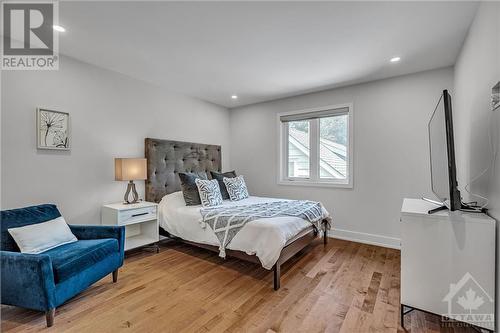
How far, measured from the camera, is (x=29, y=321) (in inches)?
71.7

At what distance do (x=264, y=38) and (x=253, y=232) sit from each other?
77.4 inches

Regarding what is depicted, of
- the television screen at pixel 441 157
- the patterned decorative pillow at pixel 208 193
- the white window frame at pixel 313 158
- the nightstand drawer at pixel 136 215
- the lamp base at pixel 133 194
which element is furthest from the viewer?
the white window frame at pixel 313 158

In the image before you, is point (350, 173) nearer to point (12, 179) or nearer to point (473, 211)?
point (473, 211)

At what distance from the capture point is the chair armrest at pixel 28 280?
1698mm

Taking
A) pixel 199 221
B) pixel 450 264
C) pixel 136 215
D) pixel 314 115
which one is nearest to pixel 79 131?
pixel 136 215

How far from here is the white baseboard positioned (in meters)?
3.35

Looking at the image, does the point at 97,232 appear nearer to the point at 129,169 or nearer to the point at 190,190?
the point at 129,169

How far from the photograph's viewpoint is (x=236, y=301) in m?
2.10

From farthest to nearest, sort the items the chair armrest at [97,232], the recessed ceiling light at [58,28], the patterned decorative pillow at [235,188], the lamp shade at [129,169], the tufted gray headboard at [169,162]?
the patterned decorative pillow at [235,188] < the tufted gray headboard at [169,162] < the lamp shade at [129,169] < the chair armrest at [97,232] < the recessed ceiling light at [58,28]

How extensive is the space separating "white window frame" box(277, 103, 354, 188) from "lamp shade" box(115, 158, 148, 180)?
242cm

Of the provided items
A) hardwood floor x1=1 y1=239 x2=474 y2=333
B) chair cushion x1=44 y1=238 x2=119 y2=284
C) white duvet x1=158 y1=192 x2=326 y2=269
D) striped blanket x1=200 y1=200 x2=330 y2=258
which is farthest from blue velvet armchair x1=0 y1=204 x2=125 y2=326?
striped blanket x1=200 y1=200 x2=330 y2=258

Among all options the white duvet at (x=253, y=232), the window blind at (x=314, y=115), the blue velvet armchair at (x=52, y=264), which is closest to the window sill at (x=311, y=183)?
the window blind at (x=314, y=115)

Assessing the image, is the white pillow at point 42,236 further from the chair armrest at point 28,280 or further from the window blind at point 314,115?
the window blind at point 314,115

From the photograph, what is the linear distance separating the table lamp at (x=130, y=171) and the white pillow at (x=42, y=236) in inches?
33.2
